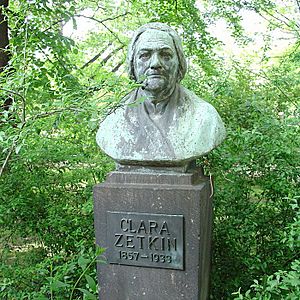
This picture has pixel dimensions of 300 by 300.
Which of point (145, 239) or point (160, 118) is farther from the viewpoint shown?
point (160, 118)

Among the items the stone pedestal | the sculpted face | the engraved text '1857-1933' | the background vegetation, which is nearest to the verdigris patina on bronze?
the sculpted face

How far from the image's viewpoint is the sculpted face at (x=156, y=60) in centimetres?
257

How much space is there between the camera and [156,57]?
8.42 ft

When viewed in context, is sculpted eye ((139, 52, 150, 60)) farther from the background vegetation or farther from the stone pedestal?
the stone pedestal

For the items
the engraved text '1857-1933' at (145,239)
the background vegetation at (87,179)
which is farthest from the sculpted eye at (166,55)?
the engraved text '1857-1933' at (145,239)

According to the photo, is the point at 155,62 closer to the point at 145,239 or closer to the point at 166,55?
the point at 166,55

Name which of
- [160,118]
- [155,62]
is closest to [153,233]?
[160,118]

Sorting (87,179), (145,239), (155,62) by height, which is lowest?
(87,179)

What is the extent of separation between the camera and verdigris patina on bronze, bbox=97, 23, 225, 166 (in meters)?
2.56

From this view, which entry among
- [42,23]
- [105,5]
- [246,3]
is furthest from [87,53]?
[42,23]

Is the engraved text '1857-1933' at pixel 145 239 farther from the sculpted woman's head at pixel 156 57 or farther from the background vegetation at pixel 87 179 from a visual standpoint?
the sculpted woman's head at pixel 156 57

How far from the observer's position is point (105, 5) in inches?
316

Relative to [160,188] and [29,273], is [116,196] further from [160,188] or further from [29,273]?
[29,273]

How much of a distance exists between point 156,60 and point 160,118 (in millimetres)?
373
